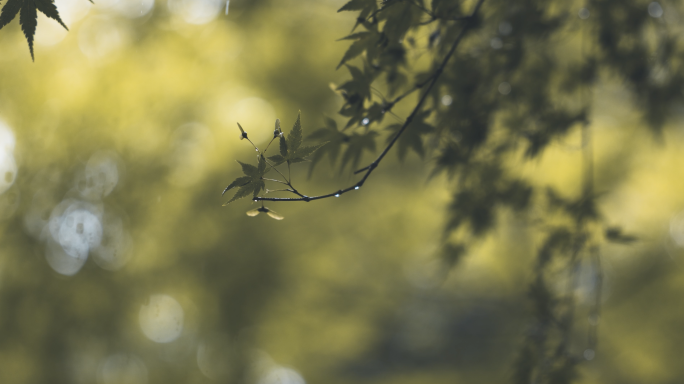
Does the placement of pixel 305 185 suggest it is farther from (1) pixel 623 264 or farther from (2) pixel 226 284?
(1) pixel 623 264

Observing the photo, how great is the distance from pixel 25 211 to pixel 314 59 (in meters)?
2.37

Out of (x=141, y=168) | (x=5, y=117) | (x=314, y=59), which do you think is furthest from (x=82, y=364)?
(x=314, y=59)

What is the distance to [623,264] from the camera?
336cm

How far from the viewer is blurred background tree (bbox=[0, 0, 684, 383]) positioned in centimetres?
274

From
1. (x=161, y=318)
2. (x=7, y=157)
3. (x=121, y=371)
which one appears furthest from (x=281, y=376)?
(x=7, y=157)

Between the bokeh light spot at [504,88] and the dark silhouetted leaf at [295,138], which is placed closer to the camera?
the dark silhouetted leaf at [295,138]

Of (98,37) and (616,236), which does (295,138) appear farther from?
(98,37)

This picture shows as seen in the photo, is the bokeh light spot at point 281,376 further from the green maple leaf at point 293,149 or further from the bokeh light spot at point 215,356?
the green maple leaf at point 293,149

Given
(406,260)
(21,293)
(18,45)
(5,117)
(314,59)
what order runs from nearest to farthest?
(5,117) → (18,45) → (21,293) → (314,59) → (406,260)

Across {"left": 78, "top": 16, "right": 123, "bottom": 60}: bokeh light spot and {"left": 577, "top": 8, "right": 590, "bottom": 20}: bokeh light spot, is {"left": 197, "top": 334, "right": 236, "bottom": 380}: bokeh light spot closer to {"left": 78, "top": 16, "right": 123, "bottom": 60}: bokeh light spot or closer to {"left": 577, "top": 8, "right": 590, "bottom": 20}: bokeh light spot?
{"left": 78, "top": 16, "right": 123, "bottom": 60}: bokeh light spot

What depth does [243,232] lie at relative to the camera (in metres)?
3.14

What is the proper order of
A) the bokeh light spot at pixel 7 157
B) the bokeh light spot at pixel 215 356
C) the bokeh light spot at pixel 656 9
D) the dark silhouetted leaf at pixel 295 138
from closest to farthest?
the dark silhouetted leaf at pixel 295 138
the bokeh light spot at pixel 656 9
the bokeh light spot at pixel 7 157
the bokeh light spot at pixel 215 356

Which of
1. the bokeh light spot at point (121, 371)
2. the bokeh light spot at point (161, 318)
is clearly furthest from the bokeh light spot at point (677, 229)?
the bokeh light spot at point (121, 371)

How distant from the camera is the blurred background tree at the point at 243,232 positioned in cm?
274
